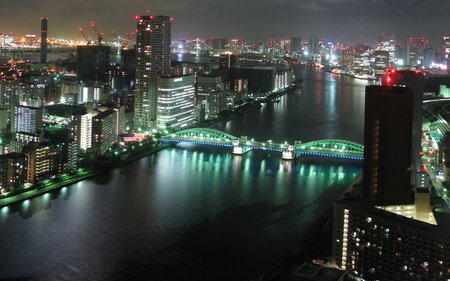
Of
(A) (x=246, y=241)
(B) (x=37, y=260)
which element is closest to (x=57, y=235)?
(B) (x=37, y=260)

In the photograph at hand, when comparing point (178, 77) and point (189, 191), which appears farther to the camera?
point (178, 77)

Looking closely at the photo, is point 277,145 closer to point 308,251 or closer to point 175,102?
point 175,102

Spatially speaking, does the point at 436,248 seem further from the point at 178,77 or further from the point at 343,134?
the point at 178,77

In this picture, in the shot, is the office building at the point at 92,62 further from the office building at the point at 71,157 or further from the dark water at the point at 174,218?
the office building at the point at 71,157

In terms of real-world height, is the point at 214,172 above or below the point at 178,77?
below

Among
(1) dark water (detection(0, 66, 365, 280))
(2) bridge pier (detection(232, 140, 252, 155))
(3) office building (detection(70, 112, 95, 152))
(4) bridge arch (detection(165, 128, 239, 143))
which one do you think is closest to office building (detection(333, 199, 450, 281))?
(1) dark water (detection(0, 66, 365, 280))

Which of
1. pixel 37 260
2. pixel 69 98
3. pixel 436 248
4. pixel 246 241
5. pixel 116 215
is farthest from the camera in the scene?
pixel 69 98

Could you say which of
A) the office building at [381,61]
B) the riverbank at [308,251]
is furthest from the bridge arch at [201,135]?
the office building at [381,61]
